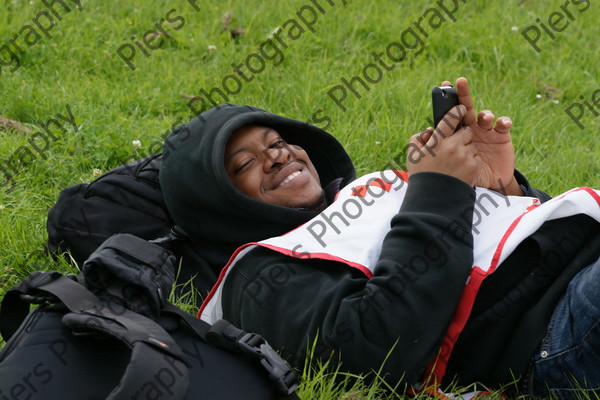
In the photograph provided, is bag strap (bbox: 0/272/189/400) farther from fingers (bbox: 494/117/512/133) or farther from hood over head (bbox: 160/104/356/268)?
fingers (bbox: 494/117/512/133)

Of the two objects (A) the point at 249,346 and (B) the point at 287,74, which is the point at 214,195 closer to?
(A) the point at 249,346

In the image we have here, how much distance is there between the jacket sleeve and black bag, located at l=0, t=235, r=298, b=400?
23 centimetres

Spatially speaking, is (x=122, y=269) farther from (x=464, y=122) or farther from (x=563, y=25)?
(x=563, y=25)

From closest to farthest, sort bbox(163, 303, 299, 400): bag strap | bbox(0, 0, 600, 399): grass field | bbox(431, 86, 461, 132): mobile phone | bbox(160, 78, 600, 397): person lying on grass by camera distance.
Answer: bbox(163, 303, 299, 400): bag strap
bbox(160, 78, 600, 397): person lying on grass
bbox(431, 86, 461, 132): mobile phone
bbox(0, 0, 600, 399): grass field

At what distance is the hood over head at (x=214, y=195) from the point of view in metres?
2.36

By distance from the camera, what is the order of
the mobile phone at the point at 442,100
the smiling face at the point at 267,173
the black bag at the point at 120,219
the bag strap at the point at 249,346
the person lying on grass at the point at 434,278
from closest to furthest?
the bag strap at the point at 249,346, the person lying on grass at the point at 434,278, the mobile phone at the point at 442,100, the smiling face at the point at 267,173, the black bag at the point at 120,219

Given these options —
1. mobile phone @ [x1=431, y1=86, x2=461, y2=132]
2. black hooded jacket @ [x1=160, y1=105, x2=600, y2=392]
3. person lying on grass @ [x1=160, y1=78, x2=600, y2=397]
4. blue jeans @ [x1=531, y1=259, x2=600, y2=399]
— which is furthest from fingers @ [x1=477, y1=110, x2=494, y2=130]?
blue jeans @ [x1=531, y1=259, x2=600, y2=399]

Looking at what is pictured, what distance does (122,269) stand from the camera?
1.76 m

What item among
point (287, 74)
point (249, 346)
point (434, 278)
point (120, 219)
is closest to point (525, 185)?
point (434, 278)

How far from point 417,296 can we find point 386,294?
0.28 ft

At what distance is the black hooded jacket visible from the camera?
1.93 meters

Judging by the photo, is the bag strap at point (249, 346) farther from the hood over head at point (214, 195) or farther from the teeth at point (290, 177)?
the teeth at point (290, 177)

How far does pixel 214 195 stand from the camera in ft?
7.86

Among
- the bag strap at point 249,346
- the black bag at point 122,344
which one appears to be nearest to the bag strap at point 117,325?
the black bag at point 122,344
